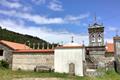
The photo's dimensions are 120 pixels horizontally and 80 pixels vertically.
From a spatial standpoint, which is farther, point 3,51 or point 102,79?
point 3,51

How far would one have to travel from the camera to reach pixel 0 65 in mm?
35625

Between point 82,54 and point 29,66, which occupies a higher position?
point 82,54

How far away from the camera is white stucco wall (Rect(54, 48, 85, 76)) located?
30766mm

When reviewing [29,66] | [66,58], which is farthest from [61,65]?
[29,66]

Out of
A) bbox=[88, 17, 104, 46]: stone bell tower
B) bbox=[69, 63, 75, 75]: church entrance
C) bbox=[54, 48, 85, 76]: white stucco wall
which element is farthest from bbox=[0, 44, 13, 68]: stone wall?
bbox=[88, 17, 104, 46]: stone bell tower

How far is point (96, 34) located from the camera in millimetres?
46031

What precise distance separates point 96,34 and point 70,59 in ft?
55.4

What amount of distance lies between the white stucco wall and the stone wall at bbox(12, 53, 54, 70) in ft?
4.17

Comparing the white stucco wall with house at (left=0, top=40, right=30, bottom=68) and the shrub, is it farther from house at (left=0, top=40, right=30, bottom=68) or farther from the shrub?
the shrub

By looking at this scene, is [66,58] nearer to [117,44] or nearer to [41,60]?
[41,60]

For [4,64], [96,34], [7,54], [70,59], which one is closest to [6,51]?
[7,54]

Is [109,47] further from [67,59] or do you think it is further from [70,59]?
[67,59]

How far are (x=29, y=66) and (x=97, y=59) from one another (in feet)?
52.1

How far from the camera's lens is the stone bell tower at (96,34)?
45.4 m
